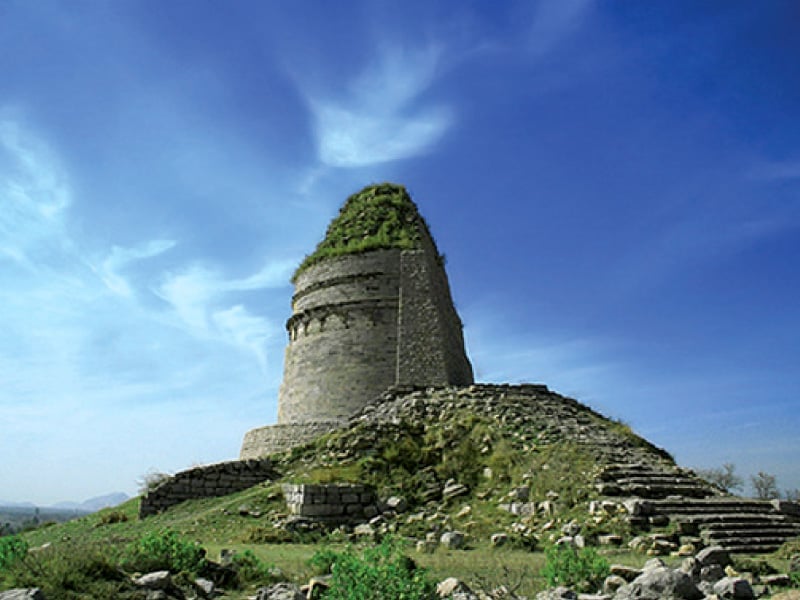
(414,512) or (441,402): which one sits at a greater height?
(441,402)

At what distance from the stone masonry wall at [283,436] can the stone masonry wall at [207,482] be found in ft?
13.3

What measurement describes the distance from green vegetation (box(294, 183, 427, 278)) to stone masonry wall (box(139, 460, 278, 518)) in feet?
34.2

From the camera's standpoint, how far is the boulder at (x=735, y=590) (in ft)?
17.1

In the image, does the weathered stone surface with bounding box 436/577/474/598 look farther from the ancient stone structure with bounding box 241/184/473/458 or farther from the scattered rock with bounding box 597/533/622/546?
the ancient stone structure with bounding box 241/184/473/458

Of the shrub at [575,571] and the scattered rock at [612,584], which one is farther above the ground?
the shrub at [575,571]

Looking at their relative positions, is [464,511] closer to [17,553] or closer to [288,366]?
[17,553]

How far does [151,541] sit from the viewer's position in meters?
6.29

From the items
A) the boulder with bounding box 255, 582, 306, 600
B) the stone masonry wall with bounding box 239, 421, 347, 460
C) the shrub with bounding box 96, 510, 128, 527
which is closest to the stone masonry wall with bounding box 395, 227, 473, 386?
the stone masonry wall with bounding box 239, 421, 347, 460

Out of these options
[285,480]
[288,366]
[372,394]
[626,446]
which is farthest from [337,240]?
[626,446]

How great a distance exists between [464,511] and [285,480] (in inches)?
186

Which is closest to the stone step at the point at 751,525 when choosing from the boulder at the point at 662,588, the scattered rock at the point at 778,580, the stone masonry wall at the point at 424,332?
the scattered rock at the point at 778,580

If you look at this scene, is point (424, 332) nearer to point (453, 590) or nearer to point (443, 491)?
point (443, 491)

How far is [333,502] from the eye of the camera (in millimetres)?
11695

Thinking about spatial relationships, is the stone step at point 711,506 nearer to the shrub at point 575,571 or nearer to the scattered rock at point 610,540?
the scattered rock at point 610,540
